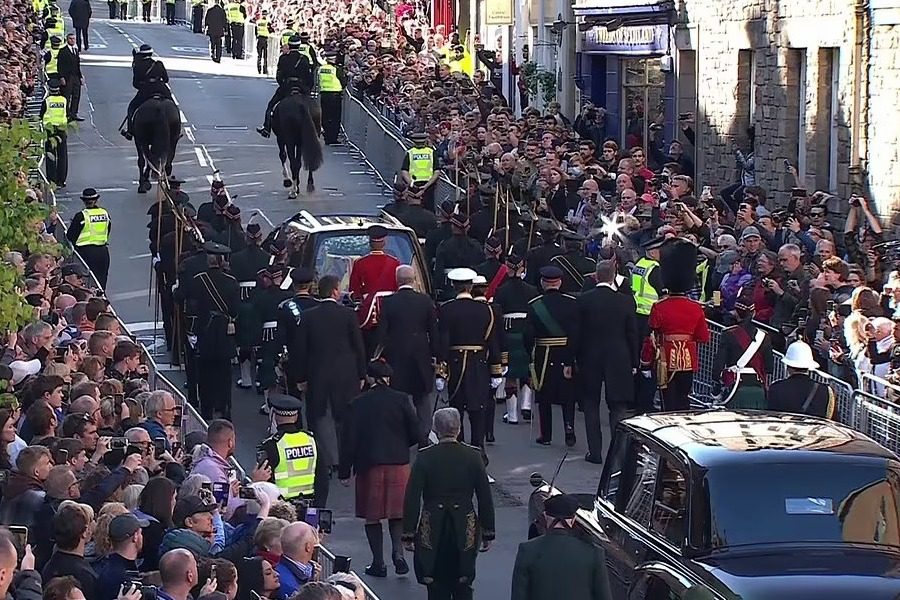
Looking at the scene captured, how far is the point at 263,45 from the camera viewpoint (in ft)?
168

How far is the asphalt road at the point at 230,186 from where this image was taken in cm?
1532

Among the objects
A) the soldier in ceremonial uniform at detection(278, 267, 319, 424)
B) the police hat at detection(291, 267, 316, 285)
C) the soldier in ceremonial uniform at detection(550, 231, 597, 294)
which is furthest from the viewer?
the soldier in ceremonial uniform at detection(550, 231, 597, 294)

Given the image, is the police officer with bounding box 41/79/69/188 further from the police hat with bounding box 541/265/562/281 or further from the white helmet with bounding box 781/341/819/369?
the white helmet with bounding box 781/341/819/369

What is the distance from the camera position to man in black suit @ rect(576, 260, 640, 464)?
54.5 ft

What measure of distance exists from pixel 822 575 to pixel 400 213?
1393 centimetres

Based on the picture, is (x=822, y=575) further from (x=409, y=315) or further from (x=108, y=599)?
(x=409, y=315)

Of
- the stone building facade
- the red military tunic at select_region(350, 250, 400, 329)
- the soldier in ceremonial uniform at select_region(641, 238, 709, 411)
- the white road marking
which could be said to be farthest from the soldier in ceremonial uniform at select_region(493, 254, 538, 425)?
the white road marking

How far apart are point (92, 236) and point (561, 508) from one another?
13.7 meters

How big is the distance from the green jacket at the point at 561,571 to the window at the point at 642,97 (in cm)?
2393

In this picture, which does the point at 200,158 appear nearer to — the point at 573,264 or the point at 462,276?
the point at 573,264

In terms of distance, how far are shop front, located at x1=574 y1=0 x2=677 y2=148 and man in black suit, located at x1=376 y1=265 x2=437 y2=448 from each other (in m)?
16.3

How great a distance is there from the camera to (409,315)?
53.6 ft

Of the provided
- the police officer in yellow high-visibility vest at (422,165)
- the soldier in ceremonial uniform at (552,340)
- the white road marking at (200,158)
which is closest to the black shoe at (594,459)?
the soldier in ceremonial uniform at (552,340)

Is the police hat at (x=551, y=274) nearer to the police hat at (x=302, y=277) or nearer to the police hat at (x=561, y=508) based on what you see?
the police hat at (x=302, y=277)
